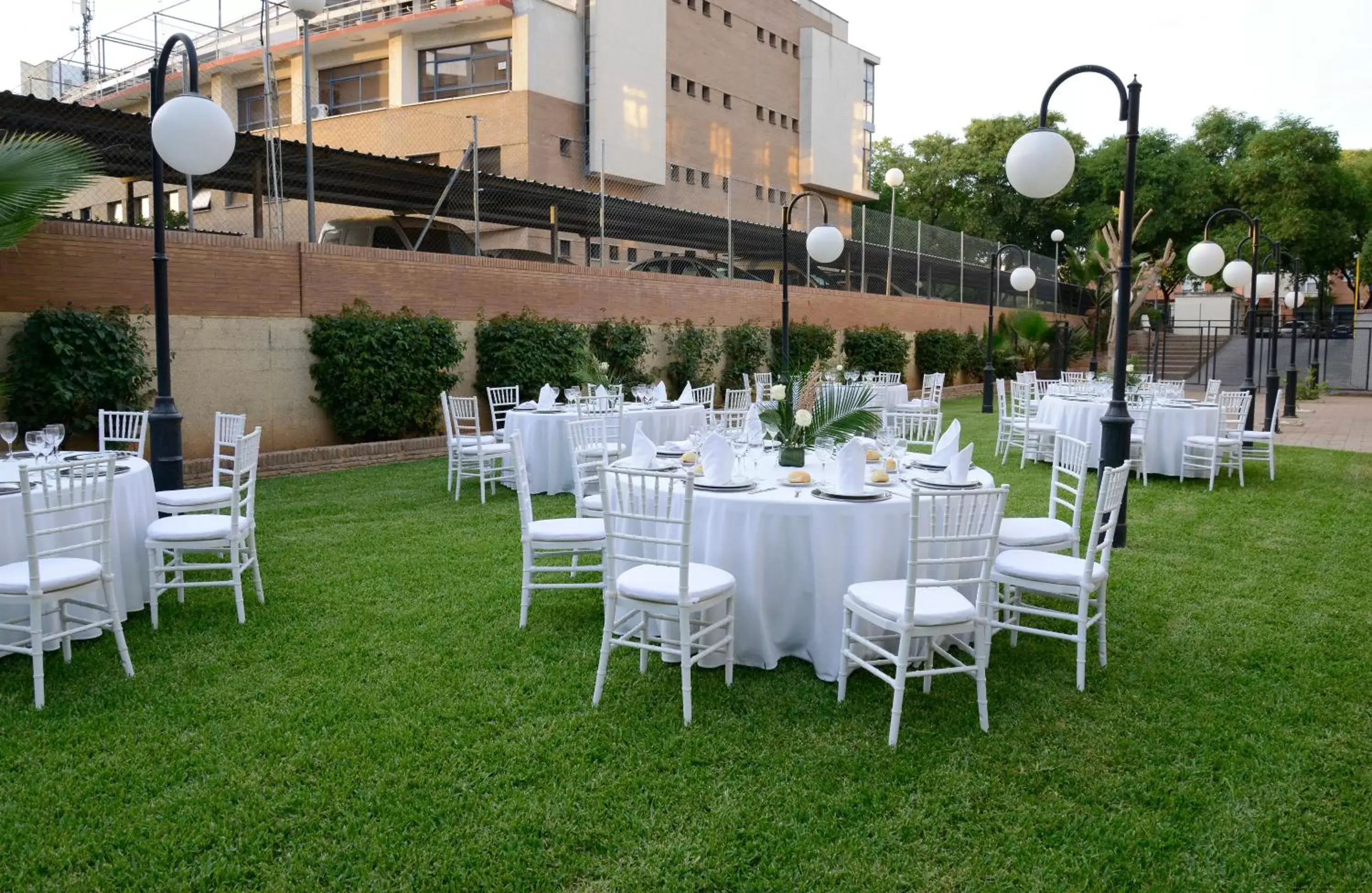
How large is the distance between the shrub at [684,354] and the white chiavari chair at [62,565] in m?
11.9

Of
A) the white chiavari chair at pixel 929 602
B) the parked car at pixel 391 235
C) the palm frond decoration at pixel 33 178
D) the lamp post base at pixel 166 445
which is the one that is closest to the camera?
the white chiavari chair at pixel 929 602

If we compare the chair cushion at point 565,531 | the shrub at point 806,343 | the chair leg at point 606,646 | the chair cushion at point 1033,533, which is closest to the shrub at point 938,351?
the shrub at point 806,343

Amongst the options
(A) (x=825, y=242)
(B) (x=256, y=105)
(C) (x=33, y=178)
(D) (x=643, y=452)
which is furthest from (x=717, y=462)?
(B) (x=256, y=105)

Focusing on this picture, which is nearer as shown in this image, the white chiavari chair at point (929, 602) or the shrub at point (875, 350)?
the white chiavari chair at point (929, 602)

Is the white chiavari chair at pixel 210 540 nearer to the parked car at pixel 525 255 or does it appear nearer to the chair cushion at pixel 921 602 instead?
the chair cushion at pixel 921 602

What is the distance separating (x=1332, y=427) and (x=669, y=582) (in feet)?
54.5

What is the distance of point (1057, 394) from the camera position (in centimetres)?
1260

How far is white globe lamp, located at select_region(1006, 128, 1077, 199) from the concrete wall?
27.0ft

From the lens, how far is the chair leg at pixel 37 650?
398 centimetres

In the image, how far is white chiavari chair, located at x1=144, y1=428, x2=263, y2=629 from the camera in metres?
5.11

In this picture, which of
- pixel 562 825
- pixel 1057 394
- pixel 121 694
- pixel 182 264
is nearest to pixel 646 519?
pixel 562 825

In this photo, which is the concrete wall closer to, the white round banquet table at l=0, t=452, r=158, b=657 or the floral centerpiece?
the white round banquet table at l=0, t=452, r=158, b=657

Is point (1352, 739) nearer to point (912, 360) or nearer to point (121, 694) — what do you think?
point (121, 694)

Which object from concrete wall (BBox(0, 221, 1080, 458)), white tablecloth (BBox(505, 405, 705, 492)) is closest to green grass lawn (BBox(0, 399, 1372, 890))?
white tablecloth (BBox(505, 405, 705, 492))
